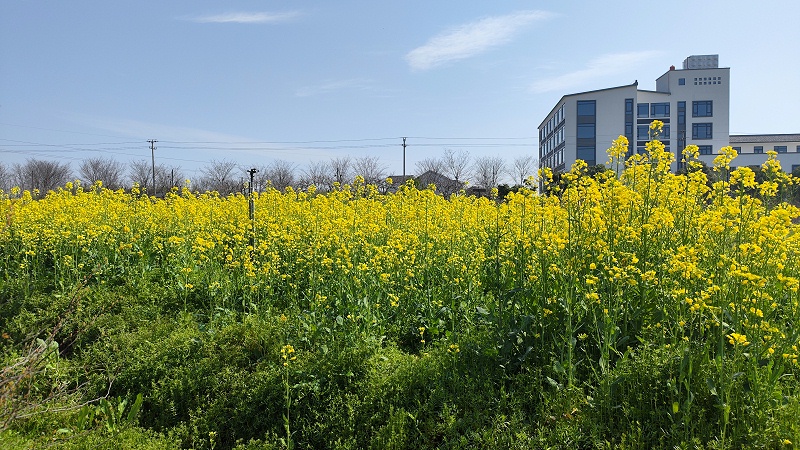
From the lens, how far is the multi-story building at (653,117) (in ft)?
169

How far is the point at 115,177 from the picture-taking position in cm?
5616

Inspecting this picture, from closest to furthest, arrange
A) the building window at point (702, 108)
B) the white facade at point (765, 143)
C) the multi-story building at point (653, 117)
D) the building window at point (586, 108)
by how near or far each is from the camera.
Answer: the multi-story building at point (653, 117) < the building window at point (586, 108) < the building window at point (702, 108) < the white facade at point (765, 143)

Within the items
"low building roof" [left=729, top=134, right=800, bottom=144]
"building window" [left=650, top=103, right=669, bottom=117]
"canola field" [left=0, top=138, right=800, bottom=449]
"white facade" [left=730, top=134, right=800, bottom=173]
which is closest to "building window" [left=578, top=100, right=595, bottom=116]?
"building window" [left=650, top=103, right=669, bottom=117]

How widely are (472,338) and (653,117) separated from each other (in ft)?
198

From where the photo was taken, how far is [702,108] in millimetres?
57156

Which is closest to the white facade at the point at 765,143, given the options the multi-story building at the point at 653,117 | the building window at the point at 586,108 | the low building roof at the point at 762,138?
the low building roof at the point at 762,138

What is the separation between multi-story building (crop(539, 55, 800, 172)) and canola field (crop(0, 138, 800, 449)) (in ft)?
156

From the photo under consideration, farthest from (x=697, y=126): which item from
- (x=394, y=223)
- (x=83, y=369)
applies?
(x=83, y=369)

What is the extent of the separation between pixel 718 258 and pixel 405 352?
2.53m

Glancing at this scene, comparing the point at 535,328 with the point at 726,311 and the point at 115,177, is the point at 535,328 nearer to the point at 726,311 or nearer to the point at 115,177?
the point at 726,311

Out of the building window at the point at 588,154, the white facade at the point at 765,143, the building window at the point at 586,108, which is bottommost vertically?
the building window at the point at 588,154

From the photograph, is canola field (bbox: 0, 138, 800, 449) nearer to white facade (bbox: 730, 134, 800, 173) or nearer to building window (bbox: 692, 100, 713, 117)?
building window (bbox: 692, 100, 713, 117)

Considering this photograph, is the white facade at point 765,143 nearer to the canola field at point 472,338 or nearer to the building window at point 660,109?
the building window at point 660,109

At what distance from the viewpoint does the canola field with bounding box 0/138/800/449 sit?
327 centimetres
